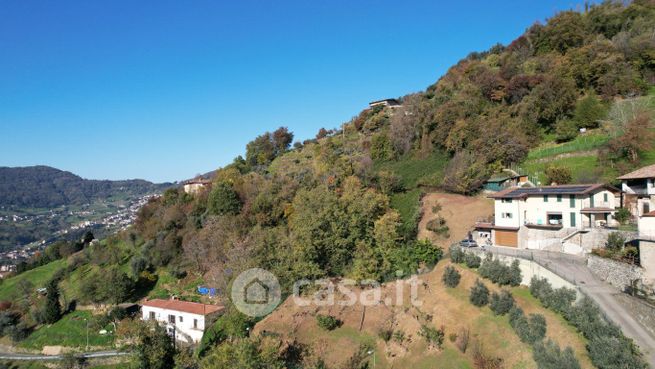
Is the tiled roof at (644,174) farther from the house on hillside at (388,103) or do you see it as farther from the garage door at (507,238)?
the house on hillside at (388,103)

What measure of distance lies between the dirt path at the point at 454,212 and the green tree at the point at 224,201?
18294 millimetres

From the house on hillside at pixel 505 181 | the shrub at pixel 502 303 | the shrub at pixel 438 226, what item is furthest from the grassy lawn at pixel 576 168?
the shrub at pixel 502 303

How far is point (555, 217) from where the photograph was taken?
78.4ft

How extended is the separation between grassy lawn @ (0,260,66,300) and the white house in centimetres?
2323

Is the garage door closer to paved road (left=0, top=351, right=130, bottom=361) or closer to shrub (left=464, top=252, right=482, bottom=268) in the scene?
shrub (left=464, top=252, right=482, bottom=268)

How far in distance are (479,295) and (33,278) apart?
50892 millimetres

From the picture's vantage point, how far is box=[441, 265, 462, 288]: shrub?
71.5 ft

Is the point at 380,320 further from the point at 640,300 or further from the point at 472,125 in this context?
the point at 472,125

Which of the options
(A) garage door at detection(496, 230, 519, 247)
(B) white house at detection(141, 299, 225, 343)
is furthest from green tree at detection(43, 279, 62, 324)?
(A) garage door at detection(496, 230, 519, 247)

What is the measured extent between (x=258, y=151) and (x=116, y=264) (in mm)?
26818

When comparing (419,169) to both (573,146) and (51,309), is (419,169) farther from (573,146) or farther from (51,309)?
(51,309)

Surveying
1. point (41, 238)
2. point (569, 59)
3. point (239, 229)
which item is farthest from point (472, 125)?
point (41, 238)

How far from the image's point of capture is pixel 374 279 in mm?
24219

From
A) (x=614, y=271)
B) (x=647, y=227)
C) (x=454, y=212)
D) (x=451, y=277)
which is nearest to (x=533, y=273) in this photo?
(x=614, y=271)
